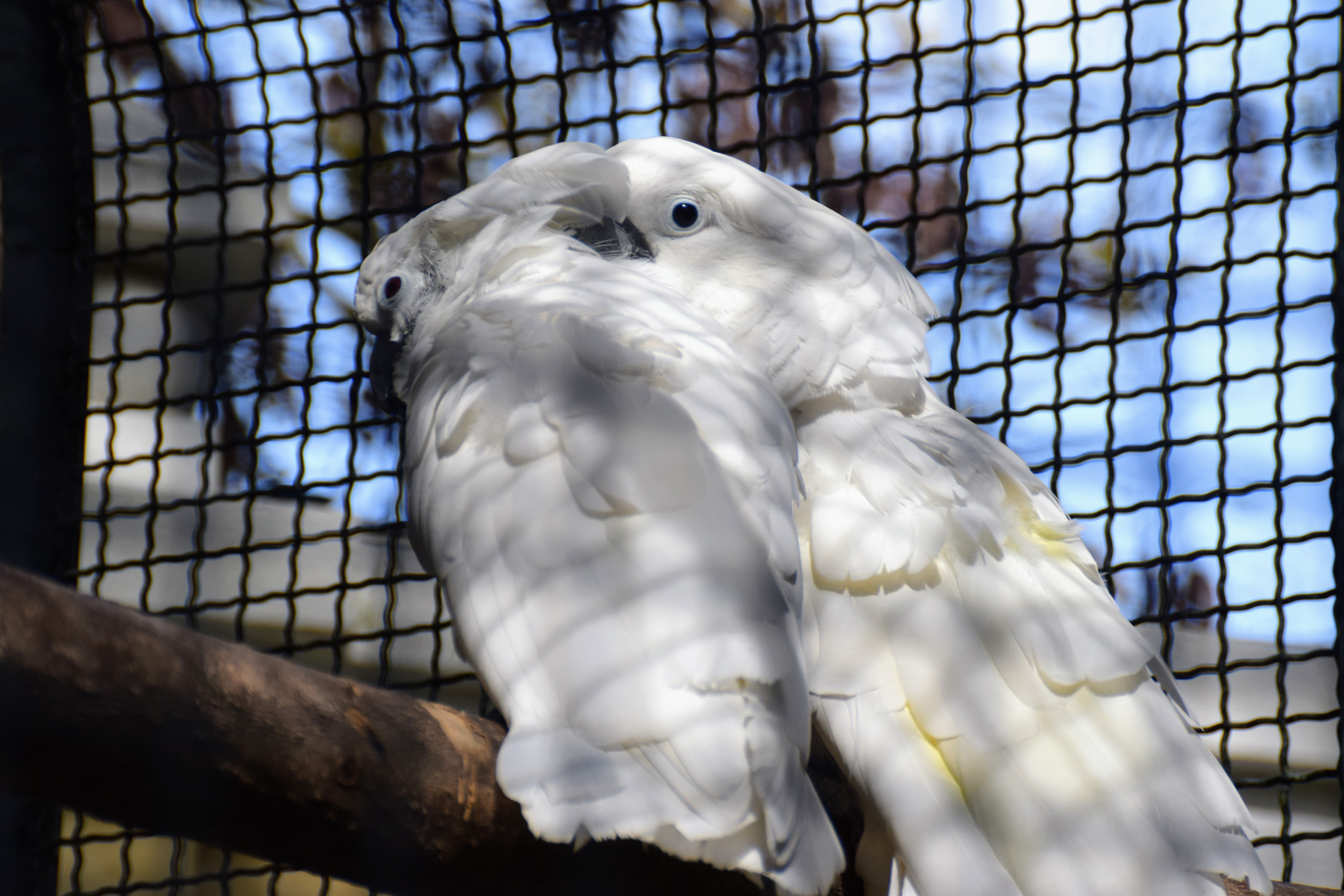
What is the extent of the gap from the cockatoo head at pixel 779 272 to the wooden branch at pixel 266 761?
51 cm

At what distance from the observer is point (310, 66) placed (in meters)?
1.82

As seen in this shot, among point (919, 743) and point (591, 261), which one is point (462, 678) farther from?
Answer: point (919, 743)

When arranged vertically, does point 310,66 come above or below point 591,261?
above

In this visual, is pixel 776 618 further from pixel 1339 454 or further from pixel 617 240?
pixel 1339 454

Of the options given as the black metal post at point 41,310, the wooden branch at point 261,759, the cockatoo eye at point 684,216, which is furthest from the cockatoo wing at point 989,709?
the black metal post at point 41,310

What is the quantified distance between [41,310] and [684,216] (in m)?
1.00

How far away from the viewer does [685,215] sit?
1.22 m

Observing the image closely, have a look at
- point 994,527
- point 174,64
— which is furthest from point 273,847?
point 174,64

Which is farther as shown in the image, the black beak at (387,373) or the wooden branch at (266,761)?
the black beak at (387,373)

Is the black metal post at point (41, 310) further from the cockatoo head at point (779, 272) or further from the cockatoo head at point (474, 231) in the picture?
the cockatoo head at point (779, 272)

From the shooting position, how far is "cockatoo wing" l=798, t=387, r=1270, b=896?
74 cm

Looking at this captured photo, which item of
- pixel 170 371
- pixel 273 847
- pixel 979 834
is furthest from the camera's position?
pixel 170 371

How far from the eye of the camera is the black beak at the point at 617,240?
1253 millimetres

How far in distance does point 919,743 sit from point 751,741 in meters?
0.17
